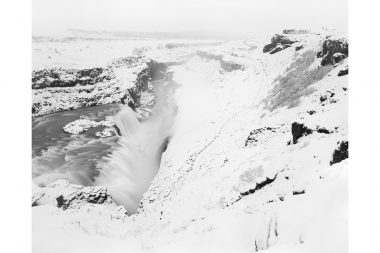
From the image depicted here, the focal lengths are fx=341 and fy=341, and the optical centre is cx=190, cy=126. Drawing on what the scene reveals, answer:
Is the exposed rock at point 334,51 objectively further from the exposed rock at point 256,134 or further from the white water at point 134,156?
the white water at point 134,156

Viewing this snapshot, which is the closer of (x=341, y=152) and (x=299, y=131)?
(x=341, y=152)

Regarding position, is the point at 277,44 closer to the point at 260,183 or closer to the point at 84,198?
the point at 84,198

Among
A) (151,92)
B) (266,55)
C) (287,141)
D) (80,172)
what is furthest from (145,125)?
(287,141)

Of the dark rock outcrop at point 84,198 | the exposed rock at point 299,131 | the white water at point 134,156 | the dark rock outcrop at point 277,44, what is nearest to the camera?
the exposed rock at point 299,131

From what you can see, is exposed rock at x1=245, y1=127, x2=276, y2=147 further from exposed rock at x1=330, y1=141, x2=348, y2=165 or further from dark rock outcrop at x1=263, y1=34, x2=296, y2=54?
dark rock outcrop at x1=263, y1=34, x2=296, y2=54

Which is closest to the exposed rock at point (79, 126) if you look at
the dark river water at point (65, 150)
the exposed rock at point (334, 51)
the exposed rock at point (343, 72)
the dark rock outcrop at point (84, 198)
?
the dark river water at point (65, 150)

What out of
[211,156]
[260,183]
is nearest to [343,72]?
[211,156]
